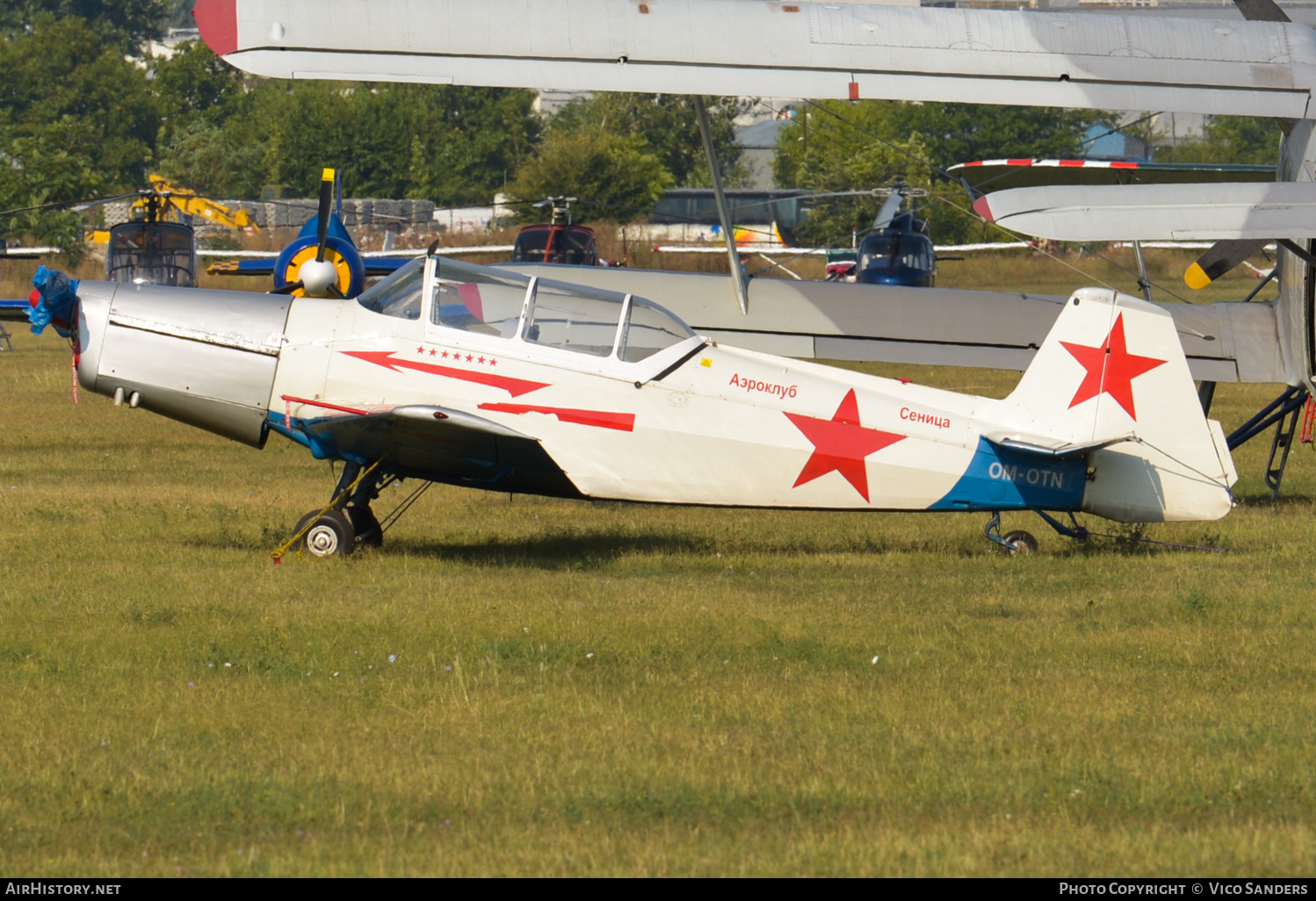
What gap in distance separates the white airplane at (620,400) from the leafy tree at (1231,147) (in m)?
51.0

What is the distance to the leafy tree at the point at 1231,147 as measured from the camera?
61.9 metres

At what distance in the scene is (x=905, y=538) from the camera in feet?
37.7

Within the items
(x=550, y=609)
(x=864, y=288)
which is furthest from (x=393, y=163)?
(x=550, y=609)

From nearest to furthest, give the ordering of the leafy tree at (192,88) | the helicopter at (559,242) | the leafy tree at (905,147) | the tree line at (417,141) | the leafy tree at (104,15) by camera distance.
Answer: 1. the helicopter at (559,242)
2. the leafy tree at (905,147)
3. the tree line at (417,141)
4. the leafy tree at (192,88)
5. the leafy tree at (104,15)

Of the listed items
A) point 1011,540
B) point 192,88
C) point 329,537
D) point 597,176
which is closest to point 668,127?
point 597,176

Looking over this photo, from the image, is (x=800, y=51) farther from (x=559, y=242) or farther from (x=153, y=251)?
(x=153, y=251)

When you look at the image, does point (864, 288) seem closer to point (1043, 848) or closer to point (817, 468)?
point (817, 468)

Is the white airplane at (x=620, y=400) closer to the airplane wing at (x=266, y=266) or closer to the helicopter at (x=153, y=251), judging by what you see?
the airplane wing at (x=266, y=266)

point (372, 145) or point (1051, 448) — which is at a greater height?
point (372, 145)

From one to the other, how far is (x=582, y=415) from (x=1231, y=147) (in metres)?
61.5

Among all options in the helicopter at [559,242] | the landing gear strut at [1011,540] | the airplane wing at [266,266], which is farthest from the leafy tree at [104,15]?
the landing gear strut at [1011,540]

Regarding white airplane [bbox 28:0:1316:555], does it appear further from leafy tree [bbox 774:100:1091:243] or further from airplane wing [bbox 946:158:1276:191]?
leafy tree [bbox 774:100:1091:243]

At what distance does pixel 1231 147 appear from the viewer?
64375mm

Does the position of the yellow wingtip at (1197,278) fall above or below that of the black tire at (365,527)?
above
